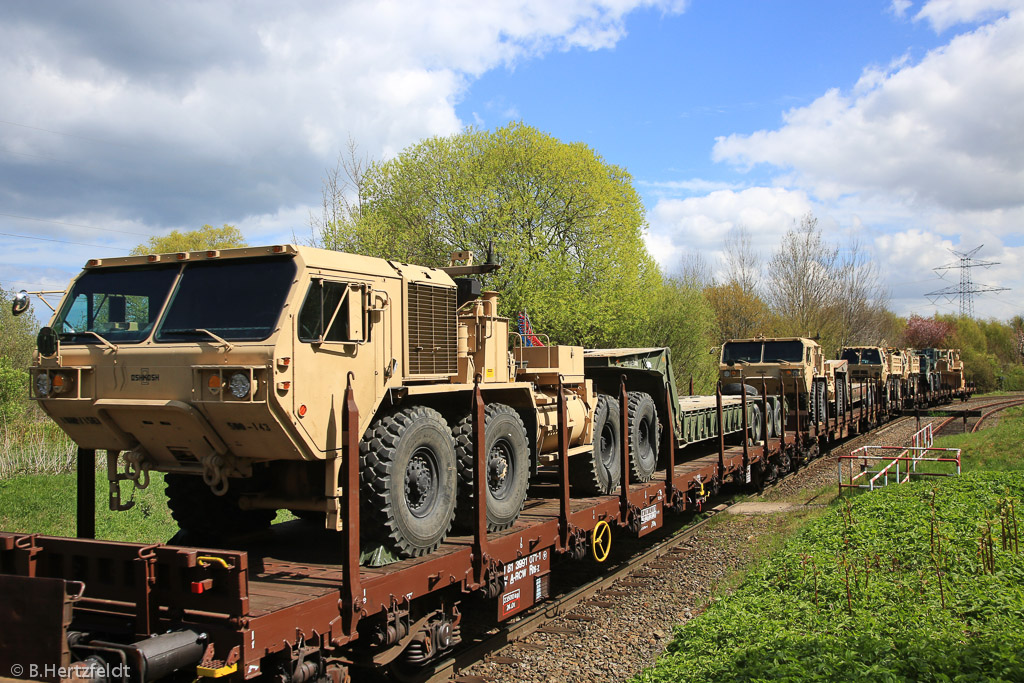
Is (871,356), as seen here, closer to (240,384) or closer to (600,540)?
(600,540)

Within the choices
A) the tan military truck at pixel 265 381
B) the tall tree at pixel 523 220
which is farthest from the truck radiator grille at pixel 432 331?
the tall tree at pixel 523 220

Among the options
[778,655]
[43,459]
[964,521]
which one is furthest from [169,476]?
[43,459]

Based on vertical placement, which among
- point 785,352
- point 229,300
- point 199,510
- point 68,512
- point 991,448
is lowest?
point 68,512

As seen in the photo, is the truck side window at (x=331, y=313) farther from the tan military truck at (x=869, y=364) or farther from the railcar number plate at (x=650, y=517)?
the tan military truck at (x=869, y=364)

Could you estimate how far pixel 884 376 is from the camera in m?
29.8

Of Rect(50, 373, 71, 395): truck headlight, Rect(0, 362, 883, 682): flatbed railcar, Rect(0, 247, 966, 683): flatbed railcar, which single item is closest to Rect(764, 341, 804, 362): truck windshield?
Rect(0, 247, 966, 683): flatbed railcar

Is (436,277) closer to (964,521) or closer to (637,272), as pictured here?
(964,521)

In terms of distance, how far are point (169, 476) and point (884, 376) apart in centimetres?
2884

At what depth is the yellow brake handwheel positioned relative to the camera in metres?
8.41

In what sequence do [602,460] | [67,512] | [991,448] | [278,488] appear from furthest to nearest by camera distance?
[991,448]
[67,512]
[602,460]
[278,488]

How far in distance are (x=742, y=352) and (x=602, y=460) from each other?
11.8m

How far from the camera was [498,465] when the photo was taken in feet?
22.7

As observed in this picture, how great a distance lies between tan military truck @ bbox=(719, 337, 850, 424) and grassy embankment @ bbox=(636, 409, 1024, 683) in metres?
6.97

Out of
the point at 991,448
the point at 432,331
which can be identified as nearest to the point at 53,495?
the point at 432,331
